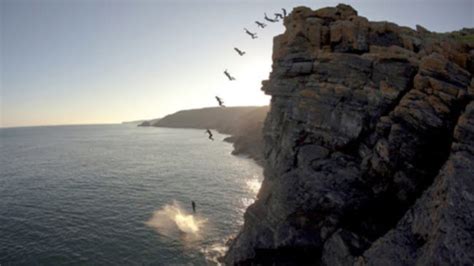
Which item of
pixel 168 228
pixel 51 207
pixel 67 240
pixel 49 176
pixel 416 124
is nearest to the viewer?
pixel 416 124

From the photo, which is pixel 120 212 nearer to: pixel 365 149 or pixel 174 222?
pixel 174 222

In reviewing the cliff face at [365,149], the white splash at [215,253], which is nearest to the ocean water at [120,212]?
the white splash at [215,253]

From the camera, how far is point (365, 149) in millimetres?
25594

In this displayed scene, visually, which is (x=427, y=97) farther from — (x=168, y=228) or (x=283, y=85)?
(x=168, y=228)

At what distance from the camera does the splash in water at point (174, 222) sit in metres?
42.9

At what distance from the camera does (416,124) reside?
891 inches

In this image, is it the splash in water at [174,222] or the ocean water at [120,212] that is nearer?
the ocean water at [120,212]

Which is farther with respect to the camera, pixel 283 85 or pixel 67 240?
pixel 67 240

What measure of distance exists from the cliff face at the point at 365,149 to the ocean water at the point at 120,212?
11.2m

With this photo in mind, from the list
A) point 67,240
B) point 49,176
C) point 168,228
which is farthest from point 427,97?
point 49,176

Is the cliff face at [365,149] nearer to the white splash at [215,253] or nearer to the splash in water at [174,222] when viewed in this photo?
the white splash at [215,253]

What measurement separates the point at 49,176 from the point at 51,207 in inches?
1149

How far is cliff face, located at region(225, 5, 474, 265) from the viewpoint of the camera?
20047mm

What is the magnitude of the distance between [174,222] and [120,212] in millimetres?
10855
